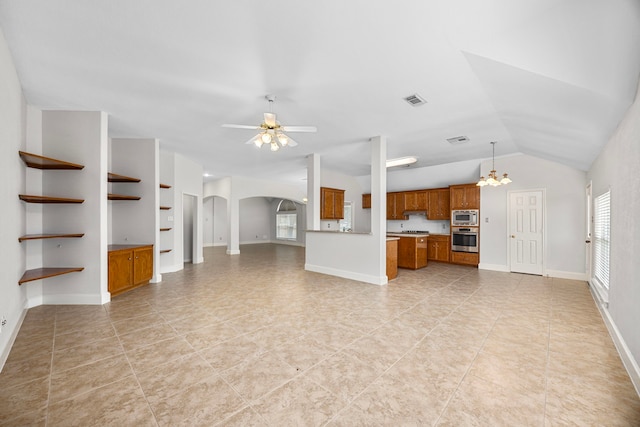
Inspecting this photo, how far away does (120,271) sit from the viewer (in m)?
4.46

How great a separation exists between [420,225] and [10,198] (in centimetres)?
882

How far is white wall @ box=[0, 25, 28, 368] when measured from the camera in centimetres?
258

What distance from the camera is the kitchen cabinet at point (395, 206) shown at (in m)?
8.72

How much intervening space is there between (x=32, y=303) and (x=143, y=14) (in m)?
4.46

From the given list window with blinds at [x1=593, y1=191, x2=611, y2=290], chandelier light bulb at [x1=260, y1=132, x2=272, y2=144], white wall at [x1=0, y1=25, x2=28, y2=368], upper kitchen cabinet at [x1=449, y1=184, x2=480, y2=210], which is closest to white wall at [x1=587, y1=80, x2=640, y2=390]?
window with blinds at [x1=593, y1=191, x2=611, y2=290]

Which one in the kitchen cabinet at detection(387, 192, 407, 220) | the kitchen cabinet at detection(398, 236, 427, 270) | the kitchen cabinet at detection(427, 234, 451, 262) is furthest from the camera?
the kitchen cabinet at detection(387, 192, 407, 220)

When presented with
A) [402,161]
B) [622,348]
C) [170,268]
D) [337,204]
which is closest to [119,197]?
[170,268]

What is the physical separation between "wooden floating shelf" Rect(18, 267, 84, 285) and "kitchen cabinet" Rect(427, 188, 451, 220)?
8.16 metres

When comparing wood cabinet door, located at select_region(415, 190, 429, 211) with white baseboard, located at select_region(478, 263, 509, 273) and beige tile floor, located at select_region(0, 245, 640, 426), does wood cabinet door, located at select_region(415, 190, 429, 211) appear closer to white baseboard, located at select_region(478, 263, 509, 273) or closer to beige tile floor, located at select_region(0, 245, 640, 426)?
white baseboard, located at select_region(478, 263, 509, 273)

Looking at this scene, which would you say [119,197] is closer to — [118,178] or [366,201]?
[118,178]

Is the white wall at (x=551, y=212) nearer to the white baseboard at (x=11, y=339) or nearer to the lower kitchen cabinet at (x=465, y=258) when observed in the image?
the lower kitchen cabinet at (x=465, y=258)

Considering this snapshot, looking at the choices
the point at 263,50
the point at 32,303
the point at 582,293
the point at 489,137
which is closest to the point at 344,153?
the point at 489,137

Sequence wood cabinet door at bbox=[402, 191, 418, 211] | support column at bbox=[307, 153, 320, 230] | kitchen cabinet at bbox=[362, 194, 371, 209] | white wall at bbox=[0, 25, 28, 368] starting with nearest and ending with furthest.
→ white wall at bbox=[0, 25, 28, 368]
support column at bbox=[307, 153, 320, 230]
wood cabinet door at bbox=[402, 191, 418, 211]
kitchen cabinet at bbox=[362, 194, 371, 209]

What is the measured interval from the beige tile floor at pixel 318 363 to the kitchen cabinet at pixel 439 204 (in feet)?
11.9
